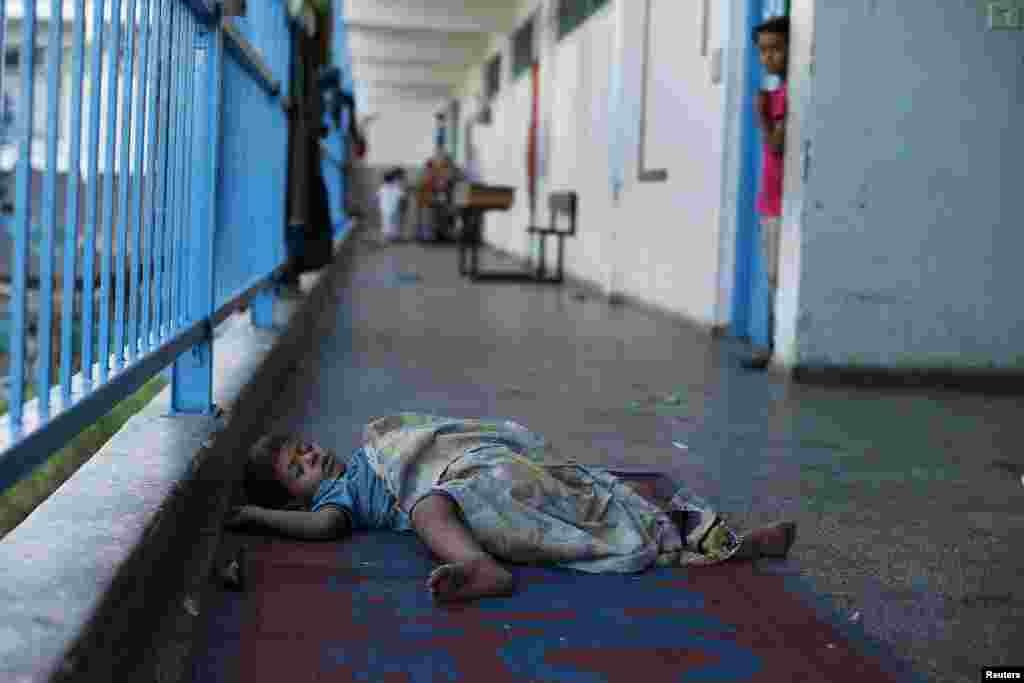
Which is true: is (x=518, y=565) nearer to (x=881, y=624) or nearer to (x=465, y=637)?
(x=465, y=637)

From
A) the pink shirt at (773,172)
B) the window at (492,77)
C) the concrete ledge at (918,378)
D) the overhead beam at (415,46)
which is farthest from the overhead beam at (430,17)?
the concrete ledge at (918,378)

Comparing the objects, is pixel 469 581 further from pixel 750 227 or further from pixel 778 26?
pixel 750 227

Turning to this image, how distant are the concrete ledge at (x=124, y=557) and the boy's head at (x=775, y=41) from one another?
3.41 m

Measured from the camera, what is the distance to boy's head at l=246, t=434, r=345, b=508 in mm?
2773

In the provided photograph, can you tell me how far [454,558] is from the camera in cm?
235

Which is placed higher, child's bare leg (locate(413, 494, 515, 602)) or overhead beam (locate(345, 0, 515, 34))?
overhead beam (locate(345, 0, 515, 34))

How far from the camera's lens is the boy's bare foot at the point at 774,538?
2598mm

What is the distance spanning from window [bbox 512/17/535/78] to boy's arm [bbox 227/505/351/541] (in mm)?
14061

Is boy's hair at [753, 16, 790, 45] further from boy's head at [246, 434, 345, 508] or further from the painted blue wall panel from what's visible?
boy's head at [246, 434, 345, 508]

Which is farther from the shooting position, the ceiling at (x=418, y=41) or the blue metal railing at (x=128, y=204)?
the ceiling at (x=418, y=41)

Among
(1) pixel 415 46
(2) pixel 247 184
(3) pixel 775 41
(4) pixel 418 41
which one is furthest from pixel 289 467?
(1) pixel 415 46

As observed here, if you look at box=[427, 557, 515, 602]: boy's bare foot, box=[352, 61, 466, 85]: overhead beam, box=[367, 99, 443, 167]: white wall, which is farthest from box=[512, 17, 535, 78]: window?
box=[367, 99, 443, 167]: white wall

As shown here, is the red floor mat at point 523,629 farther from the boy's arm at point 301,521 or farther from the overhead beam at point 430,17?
the overhead beam at point 430,17

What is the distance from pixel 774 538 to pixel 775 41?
3.58m
